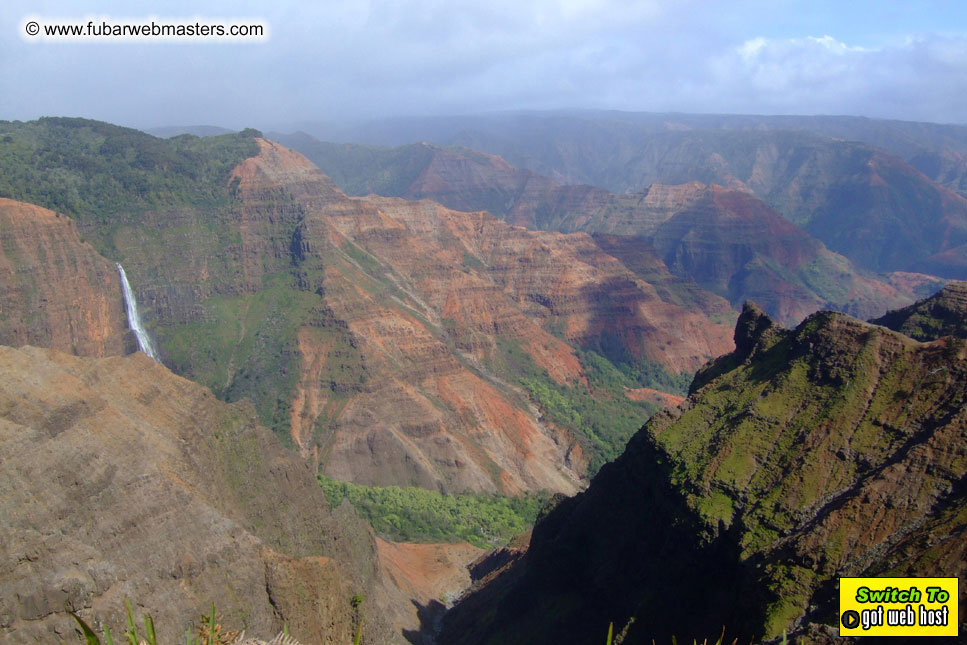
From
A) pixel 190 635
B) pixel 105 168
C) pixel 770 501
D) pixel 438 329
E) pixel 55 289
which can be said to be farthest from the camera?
pixel 438 329

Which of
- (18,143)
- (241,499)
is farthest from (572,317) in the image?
(241,499)

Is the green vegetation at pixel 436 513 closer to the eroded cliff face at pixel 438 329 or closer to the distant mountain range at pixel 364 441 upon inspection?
the distant mountain range at pixel 364 441

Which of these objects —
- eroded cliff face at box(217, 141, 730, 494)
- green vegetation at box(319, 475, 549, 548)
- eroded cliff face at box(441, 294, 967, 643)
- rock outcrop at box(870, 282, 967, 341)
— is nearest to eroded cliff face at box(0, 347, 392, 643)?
eroded cliff face at box(441, 294, 967, 643)

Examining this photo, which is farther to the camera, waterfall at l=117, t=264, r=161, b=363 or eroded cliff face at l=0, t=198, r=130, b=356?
waterfall at l=117, t=264, r=161, b=363

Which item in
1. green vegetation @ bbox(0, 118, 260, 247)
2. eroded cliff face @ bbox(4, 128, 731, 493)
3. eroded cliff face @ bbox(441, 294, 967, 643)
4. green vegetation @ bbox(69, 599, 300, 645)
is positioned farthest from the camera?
green vegetation @ bbox(0, 118, 260, 247)

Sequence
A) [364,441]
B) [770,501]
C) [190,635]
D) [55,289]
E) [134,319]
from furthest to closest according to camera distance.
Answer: [134,319] < [55,289] < [364,441] < [770,501] < [190,635]

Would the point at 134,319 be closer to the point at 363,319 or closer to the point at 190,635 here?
the point at 363,319

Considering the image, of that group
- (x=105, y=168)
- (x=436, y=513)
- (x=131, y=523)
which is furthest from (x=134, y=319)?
(x=131, y=523)

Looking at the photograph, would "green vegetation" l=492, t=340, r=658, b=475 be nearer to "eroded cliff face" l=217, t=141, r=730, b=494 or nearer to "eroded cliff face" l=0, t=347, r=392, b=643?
"eroded cliff face" l=217, t=141, r=730, b=494
